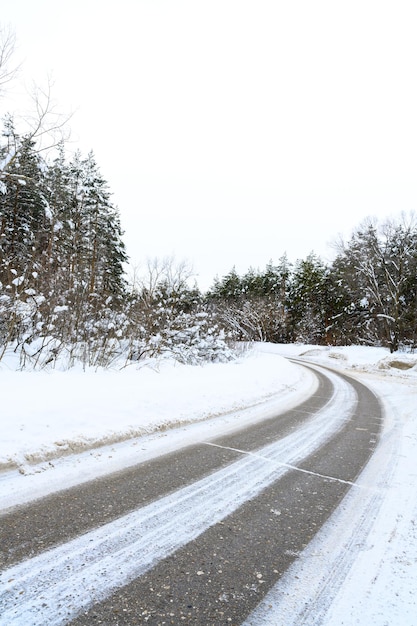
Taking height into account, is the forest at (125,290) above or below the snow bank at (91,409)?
above

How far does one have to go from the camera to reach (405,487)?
3537 mm

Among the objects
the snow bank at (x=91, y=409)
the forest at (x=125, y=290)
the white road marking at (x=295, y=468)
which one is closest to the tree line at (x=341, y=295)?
the forest at (x=125, y=290)

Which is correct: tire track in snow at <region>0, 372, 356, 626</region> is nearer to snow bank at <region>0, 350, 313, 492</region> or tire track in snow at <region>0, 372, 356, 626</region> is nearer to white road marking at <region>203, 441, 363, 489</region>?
white road marking at <region>203, 441, 363, 489</region>

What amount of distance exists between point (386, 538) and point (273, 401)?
19.1 feet

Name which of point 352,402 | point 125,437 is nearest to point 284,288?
point 352,402

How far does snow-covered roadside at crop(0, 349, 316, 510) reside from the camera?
10.6ft

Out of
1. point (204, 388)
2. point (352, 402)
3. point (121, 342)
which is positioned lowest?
point (352, 402)

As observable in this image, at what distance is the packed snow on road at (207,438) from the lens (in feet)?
6.17

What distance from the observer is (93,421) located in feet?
14.6

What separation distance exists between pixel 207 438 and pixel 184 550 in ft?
8.73

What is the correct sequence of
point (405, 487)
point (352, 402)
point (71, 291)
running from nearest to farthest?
1. point (405, 487)
2. point (71, 291)
3. point (352, 402)

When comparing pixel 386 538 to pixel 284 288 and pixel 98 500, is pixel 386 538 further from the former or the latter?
pixel 284 288

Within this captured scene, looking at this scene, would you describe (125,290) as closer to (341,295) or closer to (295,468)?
(295,468)

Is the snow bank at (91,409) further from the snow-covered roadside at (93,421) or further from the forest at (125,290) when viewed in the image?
the forest at (125,290)
